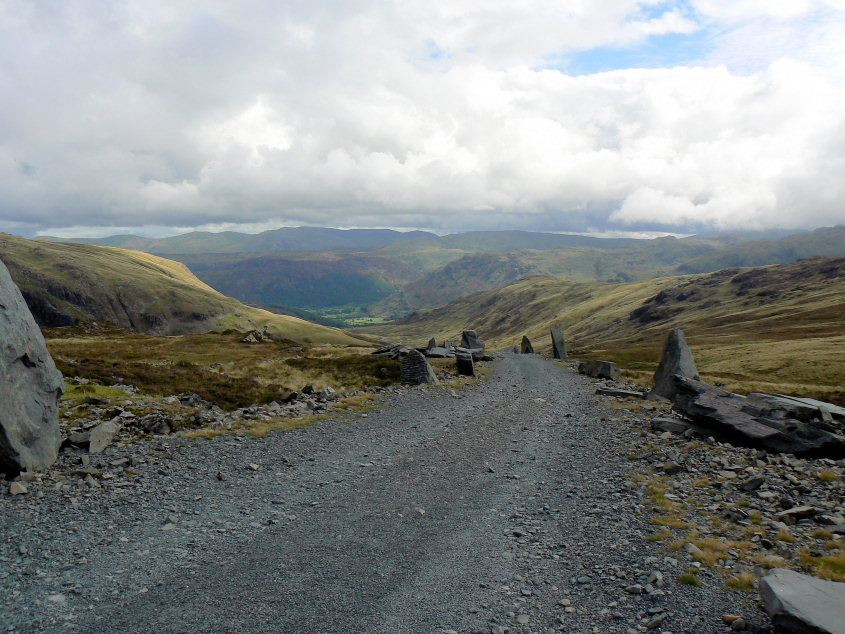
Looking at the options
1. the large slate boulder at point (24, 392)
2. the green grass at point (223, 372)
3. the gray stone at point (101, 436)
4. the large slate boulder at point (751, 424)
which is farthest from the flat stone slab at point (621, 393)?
the large slate boulder at point (24, 392)

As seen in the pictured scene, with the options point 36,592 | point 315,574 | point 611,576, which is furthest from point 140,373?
point 611,576

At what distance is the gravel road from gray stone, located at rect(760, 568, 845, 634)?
0.76 m

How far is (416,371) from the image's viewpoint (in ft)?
118

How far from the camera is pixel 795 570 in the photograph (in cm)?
906

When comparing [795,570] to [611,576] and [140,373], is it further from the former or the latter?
[140,373]

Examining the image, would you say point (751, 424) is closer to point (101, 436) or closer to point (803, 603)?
point (803, 603)

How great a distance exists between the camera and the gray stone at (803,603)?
22.3ft

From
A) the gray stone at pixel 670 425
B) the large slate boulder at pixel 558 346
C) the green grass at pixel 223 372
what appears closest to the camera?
the gray stone at pixel 670 425

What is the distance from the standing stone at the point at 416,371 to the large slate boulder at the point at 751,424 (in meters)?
17.4

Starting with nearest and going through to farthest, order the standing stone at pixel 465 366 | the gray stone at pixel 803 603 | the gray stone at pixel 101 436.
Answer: the gray stone at pixel 803 603, the gray stone at pixel 101 436, the standing stone at pixel 465 366

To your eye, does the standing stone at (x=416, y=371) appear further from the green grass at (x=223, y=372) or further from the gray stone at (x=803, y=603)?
the gray stone at (x=803, y=603)

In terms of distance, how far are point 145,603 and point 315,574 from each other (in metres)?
3.14

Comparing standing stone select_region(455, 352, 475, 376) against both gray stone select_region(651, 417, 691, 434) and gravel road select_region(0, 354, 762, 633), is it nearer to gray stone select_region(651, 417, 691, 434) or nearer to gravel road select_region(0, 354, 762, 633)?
gray stone select_region(651, 417, 691, 434)

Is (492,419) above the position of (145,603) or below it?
below
